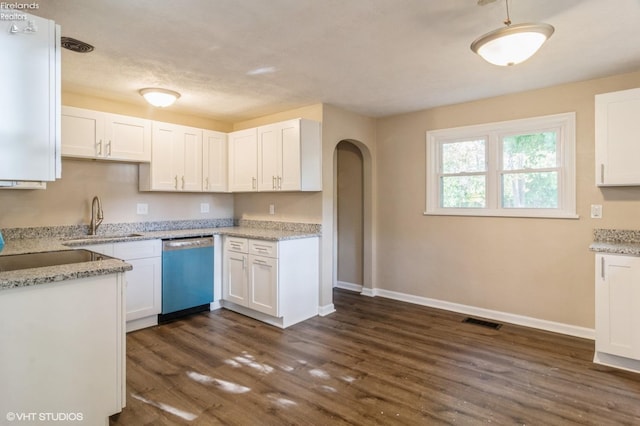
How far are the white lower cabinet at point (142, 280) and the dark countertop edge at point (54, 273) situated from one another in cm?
157

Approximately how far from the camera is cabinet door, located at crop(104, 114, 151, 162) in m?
3.63

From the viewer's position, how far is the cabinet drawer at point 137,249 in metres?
3.39

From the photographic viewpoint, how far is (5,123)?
5.59 ft

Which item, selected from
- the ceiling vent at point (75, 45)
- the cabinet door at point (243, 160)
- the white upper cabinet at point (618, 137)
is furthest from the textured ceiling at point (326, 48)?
the cabinet door at point (243, 160)

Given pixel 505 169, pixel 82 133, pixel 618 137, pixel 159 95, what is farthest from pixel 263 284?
pixel 618 137

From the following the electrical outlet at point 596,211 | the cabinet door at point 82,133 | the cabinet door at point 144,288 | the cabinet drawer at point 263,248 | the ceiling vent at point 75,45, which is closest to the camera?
the ceiling vent at point 75,45

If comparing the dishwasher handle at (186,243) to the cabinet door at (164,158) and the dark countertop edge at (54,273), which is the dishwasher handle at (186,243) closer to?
the cabinet door at (164,158)

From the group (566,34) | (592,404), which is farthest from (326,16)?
(592,404)

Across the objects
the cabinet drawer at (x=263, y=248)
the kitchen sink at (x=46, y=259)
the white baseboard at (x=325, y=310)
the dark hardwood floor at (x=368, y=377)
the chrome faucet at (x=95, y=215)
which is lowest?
the dark hardwood floor at (x=368, y=377)

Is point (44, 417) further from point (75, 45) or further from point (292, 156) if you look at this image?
point (292, 156)

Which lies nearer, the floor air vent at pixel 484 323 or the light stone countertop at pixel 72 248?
the light stone countertop at pixel 72 248

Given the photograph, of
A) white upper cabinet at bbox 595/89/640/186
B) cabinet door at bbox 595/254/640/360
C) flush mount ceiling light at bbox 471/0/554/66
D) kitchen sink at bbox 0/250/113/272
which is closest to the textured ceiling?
flush mount ceiling light at bbox 471/0/554/66

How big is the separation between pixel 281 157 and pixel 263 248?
1.05m

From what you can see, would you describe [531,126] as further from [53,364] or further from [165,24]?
[53,364]
